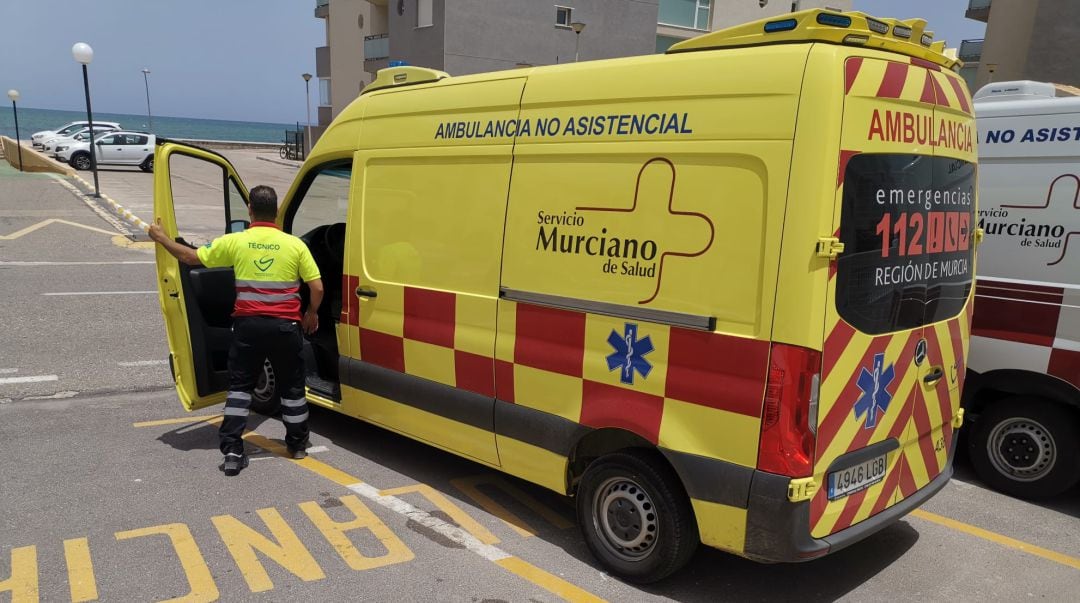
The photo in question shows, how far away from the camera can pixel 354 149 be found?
15.3ft

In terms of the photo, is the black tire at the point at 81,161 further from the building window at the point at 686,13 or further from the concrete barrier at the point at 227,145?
the building window at the point at 686,13

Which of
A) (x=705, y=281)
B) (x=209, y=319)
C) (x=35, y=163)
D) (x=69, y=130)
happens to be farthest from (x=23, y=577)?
(x=69, y=130)

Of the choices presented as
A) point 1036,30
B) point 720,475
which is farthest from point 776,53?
point 1036,30

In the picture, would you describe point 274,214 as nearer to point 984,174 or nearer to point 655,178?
point 655,178

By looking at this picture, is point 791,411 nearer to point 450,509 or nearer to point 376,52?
point 450,509

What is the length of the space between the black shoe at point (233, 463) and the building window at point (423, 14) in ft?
74.5

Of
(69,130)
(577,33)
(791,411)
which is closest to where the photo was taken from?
(791,411)

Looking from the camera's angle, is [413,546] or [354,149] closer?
[413,546]

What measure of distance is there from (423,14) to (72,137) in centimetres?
1688

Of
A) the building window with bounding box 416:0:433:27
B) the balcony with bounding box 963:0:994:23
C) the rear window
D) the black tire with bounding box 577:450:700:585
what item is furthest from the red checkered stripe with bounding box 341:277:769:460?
the balcony with bounding box 963:0:994:23

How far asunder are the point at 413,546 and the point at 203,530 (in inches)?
42.1

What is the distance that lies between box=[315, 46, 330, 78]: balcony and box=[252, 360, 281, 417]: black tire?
124ft

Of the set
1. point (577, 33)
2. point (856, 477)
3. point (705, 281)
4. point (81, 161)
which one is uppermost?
point (577, 33)

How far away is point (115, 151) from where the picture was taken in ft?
94.0
